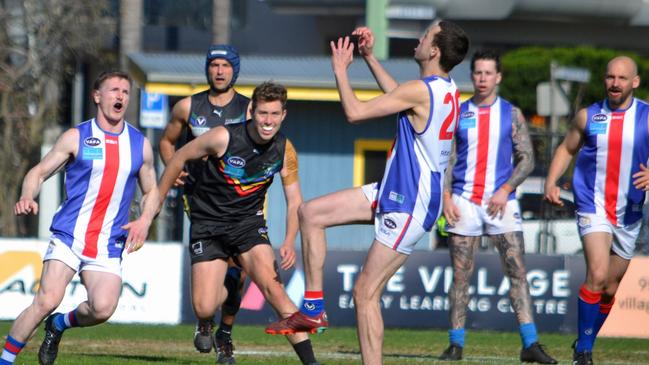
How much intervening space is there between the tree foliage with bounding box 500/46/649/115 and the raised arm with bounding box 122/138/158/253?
2155 cm

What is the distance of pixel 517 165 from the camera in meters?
12.1

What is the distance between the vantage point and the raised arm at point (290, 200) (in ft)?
32.1

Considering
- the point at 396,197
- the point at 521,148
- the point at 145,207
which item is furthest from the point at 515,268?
the point at 145,207

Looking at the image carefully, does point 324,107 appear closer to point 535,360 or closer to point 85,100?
point 535,360

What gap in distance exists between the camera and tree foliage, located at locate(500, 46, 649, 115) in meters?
30.9

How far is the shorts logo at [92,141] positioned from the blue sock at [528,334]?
417 centimetres

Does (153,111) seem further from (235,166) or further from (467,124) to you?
(235,166)

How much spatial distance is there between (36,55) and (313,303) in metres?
19.5

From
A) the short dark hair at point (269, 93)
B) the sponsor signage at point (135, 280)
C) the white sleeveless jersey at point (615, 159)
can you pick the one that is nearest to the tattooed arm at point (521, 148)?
the white sleeveless jersey at point (615, 159)

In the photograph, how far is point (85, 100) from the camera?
36531 millimetres

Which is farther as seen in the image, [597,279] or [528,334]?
[528,334]

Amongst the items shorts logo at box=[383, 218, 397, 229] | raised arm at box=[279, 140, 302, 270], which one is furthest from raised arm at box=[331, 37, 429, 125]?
raised arm at box=[279, 140, 302, 270]

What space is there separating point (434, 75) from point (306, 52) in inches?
1041

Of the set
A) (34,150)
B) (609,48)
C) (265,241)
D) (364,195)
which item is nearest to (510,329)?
(265,241)
